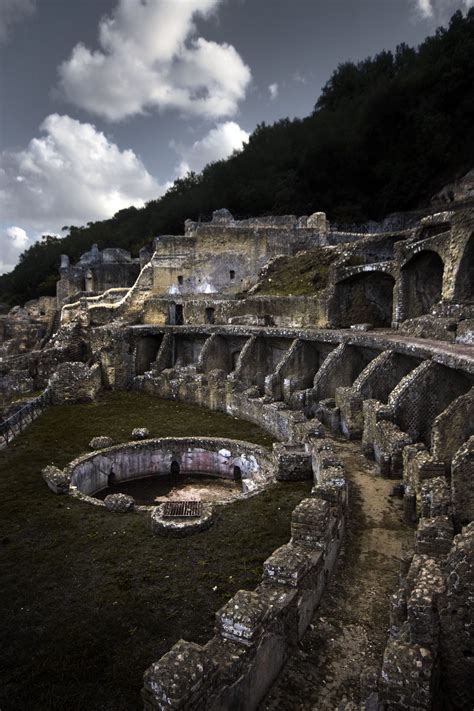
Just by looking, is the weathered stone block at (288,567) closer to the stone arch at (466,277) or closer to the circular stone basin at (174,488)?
the circular stone basin at (174,488)

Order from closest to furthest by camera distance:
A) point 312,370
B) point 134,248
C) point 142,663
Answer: point 142,663
point 312,370
point 134,248

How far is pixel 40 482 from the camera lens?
11.4 m

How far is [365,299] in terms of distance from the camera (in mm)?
23453

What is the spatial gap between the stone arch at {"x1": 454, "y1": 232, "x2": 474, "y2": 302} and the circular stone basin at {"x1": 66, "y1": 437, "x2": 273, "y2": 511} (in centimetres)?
958

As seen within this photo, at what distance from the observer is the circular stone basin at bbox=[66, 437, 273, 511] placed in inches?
510

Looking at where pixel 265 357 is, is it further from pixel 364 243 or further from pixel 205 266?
pixel 205 266

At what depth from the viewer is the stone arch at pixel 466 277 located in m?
16.8

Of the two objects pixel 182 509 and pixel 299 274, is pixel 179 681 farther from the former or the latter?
pixel 299 274

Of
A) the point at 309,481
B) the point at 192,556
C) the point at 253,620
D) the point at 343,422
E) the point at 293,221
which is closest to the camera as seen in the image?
the point at 253,620

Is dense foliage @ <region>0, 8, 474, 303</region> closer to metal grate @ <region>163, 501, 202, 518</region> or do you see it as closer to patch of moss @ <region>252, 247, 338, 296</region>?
patch of moss @ <region>252, 247, 338, 296</region>

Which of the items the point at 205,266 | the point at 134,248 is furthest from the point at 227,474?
the point at 134,248

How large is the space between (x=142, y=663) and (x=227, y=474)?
860 cm

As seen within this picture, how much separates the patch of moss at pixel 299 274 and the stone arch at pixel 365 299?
3222 mm

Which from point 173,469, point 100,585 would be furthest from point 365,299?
point 100,585
